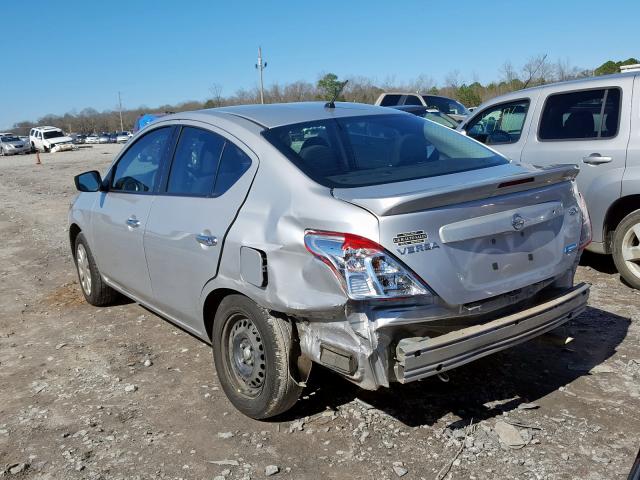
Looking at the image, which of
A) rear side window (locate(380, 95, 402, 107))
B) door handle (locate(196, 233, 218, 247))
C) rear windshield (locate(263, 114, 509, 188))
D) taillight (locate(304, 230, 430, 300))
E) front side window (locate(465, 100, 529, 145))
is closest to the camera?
taillight (locate(304, 230, 430, 300))

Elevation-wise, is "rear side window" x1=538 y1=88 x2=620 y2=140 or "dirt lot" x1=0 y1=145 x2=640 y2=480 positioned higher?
"rear side window" x1=538 y1=88 x2=620 y2=140

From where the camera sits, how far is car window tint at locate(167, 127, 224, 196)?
155 inches

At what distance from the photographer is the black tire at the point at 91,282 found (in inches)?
226

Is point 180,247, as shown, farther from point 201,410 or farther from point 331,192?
point 331,192

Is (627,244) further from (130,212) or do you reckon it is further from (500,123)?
(130,212)

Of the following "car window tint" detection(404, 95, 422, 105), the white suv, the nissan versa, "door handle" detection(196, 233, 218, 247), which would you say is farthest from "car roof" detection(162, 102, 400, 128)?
the white suv

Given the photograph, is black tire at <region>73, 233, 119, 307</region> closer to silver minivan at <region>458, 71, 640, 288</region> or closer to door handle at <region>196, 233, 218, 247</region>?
door handle at <region>196, 233, 218, 247</region>

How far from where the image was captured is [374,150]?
3.80 metres

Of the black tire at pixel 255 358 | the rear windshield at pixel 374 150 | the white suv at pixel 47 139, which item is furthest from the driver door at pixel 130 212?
the white suv at pixel 47 139

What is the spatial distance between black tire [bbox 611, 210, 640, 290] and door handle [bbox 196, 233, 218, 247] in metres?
3.94

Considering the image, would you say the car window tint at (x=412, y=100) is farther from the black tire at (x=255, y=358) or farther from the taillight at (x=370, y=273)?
the taillight at (x=370, y=273)

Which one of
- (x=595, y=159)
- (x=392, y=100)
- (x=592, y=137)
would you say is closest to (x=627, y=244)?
(x=595, y=159)

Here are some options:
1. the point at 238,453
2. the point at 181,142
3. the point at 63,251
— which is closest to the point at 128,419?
the point at 238,453

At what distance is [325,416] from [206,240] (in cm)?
125
